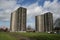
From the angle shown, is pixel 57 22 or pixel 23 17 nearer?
pixel 23 17

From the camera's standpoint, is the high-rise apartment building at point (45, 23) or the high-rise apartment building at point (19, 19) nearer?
the high-rise apartment building at point (19, 19)

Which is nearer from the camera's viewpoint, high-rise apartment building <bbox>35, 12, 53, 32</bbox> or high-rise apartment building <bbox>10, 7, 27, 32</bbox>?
high-rise apartment building <bbox>10, 7, 27, 32</bbox>

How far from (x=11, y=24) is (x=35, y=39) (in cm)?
220

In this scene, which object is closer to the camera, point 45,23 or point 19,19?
point 19,19

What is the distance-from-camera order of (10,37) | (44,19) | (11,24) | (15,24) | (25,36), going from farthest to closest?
(44,19)
(15,24)
(11,24)
(25,36)
(10,37)

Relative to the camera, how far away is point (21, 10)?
11211 millimetres

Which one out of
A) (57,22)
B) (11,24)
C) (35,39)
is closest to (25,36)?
(35,39)

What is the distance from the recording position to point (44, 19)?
39.3 feet

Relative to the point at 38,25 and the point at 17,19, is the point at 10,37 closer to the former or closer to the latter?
the point at 17,19

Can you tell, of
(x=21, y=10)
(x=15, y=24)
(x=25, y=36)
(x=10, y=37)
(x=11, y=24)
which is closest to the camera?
(x=10, y=37)

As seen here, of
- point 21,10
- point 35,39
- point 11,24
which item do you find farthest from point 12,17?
point 35,39

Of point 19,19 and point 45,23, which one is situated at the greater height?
point 19,19

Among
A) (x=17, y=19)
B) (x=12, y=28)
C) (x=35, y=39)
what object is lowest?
(x=35, y=39)

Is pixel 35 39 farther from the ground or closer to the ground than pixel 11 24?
closer to the ground
